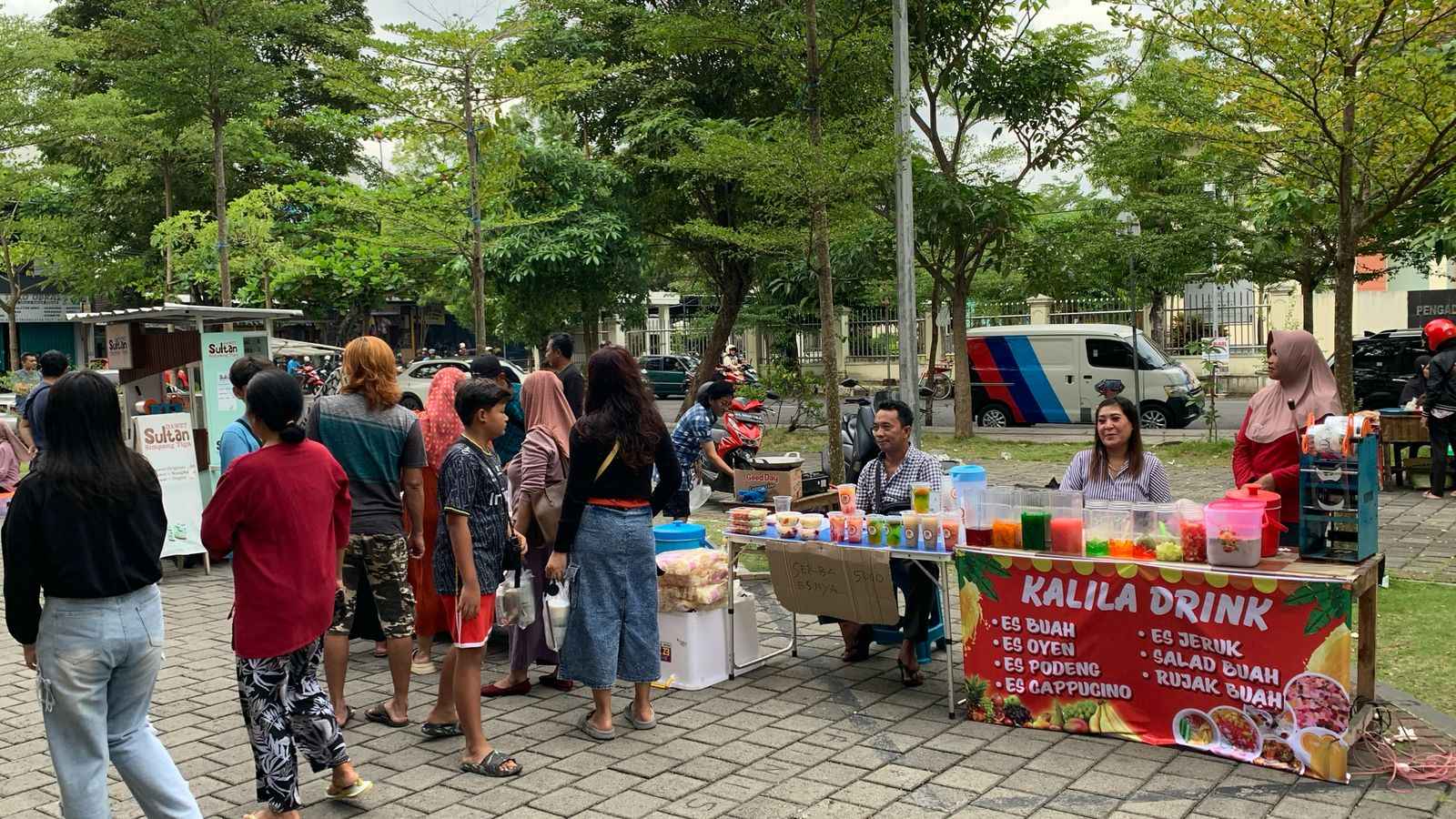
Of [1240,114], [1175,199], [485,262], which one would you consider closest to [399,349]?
[485,262]

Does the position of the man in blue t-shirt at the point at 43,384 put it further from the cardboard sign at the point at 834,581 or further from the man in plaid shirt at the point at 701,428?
the cardboard sign at the point at 834,581

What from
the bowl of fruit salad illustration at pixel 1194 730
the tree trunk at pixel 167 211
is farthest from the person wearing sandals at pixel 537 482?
the tree trunk at pixel 167 211

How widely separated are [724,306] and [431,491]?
630 inches

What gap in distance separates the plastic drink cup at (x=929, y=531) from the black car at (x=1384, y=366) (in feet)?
53.1

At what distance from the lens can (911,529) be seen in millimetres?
5520

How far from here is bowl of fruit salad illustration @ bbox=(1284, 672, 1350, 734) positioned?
Result: 4445 millimetres

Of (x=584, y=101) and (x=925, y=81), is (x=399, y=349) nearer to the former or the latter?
(x=584, y=101)

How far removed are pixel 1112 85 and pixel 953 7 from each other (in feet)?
10.2

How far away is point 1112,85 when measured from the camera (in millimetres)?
17500

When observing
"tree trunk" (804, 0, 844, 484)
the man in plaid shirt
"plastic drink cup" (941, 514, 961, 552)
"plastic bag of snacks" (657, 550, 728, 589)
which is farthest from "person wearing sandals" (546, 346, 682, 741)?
"tree trunk" (804, 0, 844, 484)

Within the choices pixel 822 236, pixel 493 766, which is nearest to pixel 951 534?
pixel 493 766

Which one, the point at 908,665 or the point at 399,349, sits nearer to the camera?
the point at 908,665

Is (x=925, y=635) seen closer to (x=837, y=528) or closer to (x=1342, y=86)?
(x=837, y=528)

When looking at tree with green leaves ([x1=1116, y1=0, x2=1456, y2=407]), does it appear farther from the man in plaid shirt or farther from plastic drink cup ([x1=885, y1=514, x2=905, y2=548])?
plastic drink cup ([x1=885, y1=514, x2=905, y2=548])
